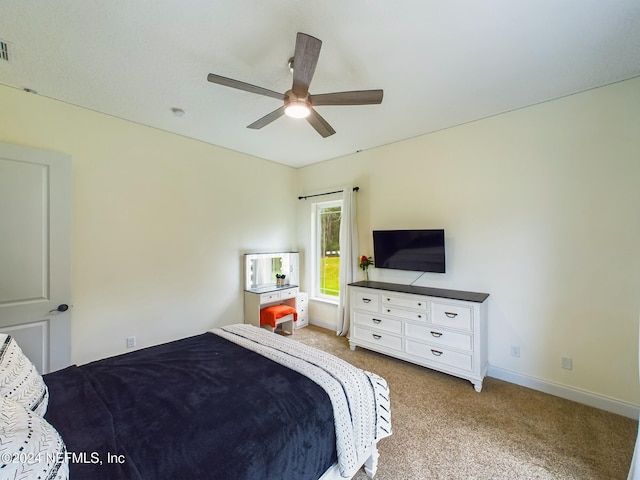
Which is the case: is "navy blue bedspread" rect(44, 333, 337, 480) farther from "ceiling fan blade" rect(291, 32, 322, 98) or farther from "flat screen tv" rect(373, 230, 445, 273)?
"flat screen tv" rect(373, 230, 445, 273)

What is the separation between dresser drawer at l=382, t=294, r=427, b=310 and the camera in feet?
9.76

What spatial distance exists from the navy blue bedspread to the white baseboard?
2.31 meters

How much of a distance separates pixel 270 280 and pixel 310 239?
97cm

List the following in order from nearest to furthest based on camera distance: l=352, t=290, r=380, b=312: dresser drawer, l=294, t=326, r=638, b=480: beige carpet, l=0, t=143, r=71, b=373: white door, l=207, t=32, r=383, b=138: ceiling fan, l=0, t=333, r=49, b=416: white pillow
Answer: l=0, t=333, r=49, b=416: white pillow
l=207, t=32, r=383, b=138: ceiling fan
l=294, t=326, r=638, b=480: beige carpet
l=0, t=143, r=71, b=373: white door
l=352, t=290, r=380, b=312: dresser drawer

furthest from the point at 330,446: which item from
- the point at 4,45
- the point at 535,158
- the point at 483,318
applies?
the point at 4,45

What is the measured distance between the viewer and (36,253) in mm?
2344

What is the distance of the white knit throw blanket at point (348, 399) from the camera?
145cm

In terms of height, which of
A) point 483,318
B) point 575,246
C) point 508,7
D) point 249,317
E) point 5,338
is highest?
point 508,7

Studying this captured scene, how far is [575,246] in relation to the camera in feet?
8.05

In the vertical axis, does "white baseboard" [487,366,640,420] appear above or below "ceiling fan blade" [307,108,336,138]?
below

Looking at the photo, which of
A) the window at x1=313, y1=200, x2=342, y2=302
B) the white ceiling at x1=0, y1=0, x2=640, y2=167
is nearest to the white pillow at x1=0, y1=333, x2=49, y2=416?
the white ceiling at x1=0, y1=0, x2=640, y2=167

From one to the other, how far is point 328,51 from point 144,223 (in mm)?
2655

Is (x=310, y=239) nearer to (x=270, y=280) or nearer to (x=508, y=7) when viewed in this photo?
(x=270, y=280)

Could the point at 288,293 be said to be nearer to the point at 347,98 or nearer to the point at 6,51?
the point at 347,98
